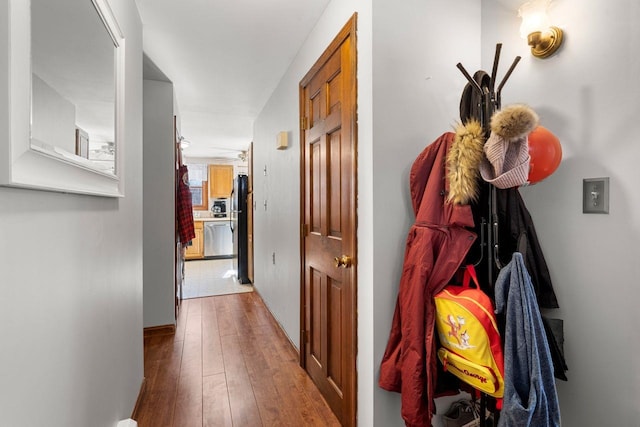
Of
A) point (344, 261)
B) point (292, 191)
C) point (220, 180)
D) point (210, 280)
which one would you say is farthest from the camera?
point (220, 180)

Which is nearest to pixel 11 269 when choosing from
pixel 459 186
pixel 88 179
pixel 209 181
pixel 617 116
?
pixel 88 179

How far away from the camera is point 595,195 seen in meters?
1.13

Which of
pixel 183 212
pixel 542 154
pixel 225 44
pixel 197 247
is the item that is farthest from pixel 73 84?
pixel 197 247

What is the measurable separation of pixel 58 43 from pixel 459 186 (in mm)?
1303

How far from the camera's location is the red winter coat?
3.89 feet

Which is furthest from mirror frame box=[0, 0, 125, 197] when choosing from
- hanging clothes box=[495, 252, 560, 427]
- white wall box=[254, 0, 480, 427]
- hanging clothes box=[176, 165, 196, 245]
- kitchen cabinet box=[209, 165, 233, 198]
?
kitchen cabinet box=[209, 165, 233, 198]

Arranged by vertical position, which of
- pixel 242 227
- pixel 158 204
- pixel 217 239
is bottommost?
pixel 217 239

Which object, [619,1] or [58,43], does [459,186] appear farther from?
[58,43]

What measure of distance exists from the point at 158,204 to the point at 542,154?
3.05 metres

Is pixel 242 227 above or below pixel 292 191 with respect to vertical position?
below

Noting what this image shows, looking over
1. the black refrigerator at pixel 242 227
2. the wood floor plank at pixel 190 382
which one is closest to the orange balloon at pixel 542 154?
the wood floor plank at pixel 190 382

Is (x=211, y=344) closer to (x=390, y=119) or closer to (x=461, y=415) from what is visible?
(x=461, y=415)

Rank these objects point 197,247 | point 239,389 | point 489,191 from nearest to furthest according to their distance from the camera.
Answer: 1. point 489,191
2. point 239,389
3. point 197,247

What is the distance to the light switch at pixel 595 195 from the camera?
1098 mm
